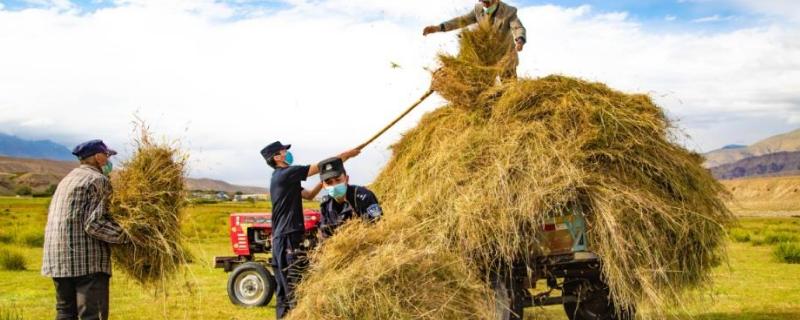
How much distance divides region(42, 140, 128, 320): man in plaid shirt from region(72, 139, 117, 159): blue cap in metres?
0.06

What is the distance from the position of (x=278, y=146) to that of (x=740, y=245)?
68.0 feet

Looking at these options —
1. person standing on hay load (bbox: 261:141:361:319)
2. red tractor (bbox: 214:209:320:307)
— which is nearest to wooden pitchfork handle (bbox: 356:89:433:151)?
person standing on hay load (bbox: 261:141:361:319)

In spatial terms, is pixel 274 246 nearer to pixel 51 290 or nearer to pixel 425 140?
pixel 425 140

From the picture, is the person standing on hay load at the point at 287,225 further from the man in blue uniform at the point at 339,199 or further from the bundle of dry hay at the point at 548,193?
the bundle of dry hay at the point at 548,193

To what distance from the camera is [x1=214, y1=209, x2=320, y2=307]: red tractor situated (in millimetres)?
9953

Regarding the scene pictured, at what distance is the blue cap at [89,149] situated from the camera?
5914mm

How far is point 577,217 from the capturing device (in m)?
6.51

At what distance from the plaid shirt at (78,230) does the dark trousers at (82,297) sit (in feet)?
0.31

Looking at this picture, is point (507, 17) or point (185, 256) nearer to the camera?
point (185, 256)

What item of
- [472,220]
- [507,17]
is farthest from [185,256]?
[507,17]

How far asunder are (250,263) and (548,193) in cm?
514

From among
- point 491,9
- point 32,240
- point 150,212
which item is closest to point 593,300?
point 491,9

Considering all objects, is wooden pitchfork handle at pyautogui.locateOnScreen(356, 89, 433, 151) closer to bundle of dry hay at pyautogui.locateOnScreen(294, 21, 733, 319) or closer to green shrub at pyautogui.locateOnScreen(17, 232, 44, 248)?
bundle of dry hay at pyautogui.locateOnScreen(294, 21, 733, 319)

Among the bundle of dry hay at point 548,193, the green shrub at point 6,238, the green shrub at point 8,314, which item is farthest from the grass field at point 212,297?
the green shrub at point 6,238
